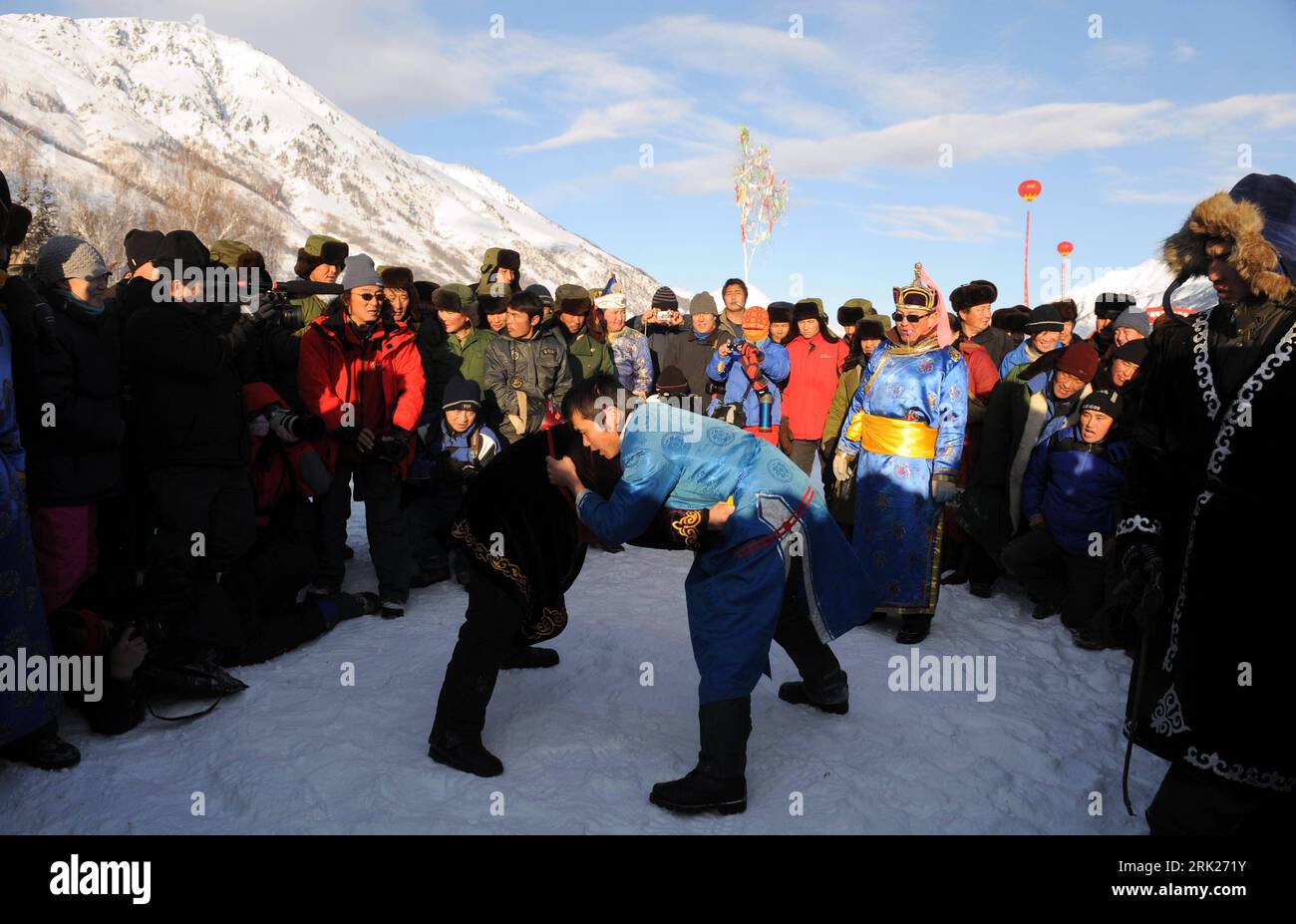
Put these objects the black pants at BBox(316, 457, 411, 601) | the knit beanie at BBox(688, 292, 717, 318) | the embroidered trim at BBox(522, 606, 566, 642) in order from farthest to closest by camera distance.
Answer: the knit beanie at BBox(688, 292, 717, 318)
the black pants at BBox(316, 457, 411, 601)
the embroidered trim at BBox(522, 606, 566, 642)

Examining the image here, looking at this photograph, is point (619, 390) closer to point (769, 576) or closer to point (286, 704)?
point (769, 576)

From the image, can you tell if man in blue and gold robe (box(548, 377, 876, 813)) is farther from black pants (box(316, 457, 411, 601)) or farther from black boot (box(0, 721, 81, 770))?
black pants (box(316, 457, 411, 601))

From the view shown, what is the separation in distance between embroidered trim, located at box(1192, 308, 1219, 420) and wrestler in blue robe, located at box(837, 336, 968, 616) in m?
2.10

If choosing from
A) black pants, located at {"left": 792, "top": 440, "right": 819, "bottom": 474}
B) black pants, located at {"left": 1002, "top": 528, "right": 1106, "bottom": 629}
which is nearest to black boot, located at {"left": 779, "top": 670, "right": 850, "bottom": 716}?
black pants, located at {"left": 1002, "top": 528, "right": 1106, "bottom": 629}

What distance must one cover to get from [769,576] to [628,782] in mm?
967

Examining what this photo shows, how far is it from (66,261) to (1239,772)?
4533mm

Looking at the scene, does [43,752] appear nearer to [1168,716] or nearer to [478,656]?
[478,656]

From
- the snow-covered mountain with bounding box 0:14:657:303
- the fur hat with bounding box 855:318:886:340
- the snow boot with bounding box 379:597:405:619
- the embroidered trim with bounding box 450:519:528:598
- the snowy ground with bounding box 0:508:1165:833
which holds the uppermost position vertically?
the snow-covered mountain with bounding box 0:14:657:303

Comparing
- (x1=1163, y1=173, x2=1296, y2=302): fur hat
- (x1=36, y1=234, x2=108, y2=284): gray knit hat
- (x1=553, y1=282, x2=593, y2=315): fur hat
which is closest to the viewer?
(x1=1163, y1=173, x2=1296, y2=302): fur hat

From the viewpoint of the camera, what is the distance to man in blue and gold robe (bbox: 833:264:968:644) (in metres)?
4.46

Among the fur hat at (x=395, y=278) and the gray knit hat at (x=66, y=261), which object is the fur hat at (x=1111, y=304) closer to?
the fur hat at (x=395, y=278)

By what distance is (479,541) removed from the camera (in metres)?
3.12

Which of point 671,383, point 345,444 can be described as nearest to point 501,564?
point 345,444

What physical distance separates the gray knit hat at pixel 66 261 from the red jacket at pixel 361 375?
4.35 feet
